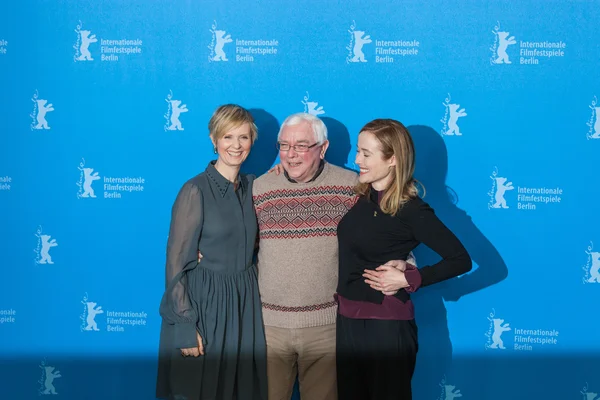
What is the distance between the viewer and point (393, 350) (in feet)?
7.94

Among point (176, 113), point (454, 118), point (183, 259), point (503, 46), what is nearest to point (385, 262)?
point (183, 259)

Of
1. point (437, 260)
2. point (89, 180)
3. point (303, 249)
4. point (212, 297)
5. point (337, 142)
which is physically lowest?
point (212, 297)

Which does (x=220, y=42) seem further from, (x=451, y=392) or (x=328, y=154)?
(x=451, y=392)

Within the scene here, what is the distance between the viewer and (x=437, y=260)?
3.12 metres

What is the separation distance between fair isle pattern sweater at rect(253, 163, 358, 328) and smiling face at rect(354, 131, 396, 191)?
20 centimetres

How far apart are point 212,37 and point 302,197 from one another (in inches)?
40.7

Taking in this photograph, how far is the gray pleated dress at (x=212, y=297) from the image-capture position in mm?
2584

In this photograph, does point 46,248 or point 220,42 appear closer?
point 220,42

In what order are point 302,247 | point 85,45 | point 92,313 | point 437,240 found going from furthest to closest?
point 92,313
point 85,45
point 302,247
point 437,240

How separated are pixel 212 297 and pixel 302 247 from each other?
43 cm

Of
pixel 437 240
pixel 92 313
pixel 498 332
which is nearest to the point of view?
pixel 437 240

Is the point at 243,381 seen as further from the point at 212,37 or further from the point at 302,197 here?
the point at 212,37

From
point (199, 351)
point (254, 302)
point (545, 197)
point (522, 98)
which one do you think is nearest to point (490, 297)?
point (545, 197)

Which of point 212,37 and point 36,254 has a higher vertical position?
point 212,37
